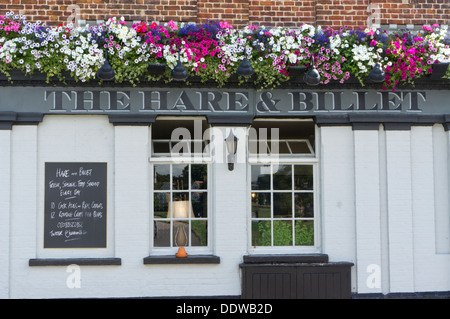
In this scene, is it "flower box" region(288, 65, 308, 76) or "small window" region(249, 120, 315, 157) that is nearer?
"flower box" region(288, 65, 308, 76)

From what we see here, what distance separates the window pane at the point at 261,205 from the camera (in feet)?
26.0

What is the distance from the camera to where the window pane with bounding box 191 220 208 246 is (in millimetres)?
7832

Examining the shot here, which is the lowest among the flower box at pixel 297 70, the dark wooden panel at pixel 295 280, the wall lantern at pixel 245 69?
the dark wooden panel at pixel 295 280

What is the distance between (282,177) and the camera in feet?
26.2

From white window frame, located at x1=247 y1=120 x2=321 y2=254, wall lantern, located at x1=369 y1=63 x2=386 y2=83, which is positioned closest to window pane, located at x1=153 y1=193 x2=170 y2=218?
white window frame, located at x1=247 y1=120 x2=321 y2=254

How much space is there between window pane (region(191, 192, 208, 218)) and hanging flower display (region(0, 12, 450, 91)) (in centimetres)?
159

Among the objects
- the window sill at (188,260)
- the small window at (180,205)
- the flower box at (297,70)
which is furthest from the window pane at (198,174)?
the flower box at (297,70)

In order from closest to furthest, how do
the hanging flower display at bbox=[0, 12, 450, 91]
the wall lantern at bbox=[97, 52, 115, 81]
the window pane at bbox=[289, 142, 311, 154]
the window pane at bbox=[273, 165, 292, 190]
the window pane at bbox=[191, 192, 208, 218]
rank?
the wall lantern at bbox=[97, 52, 115, 81] < the hanging flower display at bbox=[0, 12, 450, 91] < the window pane at bbox=[191, 192, 208, 218] < the window pane at bbox=[273, 165, 292, 190] < the window pane at bbox=[289, 142, 311, 154]

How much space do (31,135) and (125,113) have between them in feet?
4.25

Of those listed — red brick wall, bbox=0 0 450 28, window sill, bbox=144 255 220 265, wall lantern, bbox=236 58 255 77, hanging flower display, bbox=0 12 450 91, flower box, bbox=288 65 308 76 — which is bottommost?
window sill, bbox=144 255 220 265

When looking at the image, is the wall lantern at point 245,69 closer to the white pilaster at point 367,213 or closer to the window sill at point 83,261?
the white pilaster at point 367,213

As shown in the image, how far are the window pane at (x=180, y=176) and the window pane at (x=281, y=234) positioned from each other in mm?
1391

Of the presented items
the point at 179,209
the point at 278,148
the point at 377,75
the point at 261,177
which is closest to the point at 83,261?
the point at 179,209

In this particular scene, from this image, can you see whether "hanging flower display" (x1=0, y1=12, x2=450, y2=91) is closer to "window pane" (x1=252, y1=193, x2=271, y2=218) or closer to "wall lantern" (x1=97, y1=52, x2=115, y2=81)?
"wall lantern" (x1=97, y1=52, x2=115, y2=81)
